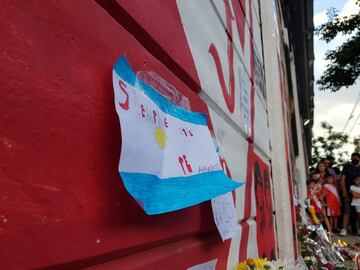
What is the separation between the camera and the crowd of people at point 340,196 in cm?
674

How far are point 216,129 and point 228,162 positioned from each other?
0.49 feet

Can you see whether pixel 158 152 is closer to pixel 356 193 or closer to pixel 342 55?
pixel 356 193

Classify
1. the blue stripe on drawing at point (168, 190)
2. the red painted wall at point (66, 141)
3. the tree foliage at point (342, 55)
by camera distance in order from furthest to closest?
the tree foliage at point (342, 55)
the blue stripe on drawing at point (168, 190)
the red painted wall at point (66, 141)

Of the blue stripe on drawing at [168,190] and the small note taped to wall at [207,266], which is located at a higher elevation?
the blue stripe on drawing at [168,190]

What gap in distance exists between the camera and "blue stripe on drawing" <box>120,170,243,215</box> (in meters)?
0.57

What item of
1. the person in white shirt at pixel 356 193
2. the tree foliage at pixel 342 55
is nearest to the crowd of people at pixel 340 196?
the person in white shirt at pixel 356 193

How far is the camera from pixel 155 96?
0.75 m

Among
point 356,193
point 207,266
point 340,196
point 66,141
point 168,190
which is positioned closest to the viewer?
point 66,141

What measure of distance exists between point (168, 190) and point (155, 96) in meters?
0.18

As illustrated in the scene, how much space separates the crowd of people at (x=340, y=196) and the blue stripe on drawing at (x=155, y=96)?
612 cm

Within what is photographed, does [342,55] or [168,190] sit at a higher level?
[342,55]

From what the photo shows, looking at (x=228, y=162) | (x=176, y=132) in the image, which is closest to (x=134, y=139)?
(x=176, y=132)

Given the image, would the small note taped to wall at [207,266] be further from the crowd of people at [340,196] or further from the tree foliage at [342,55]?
the tree foliage at [342,55]

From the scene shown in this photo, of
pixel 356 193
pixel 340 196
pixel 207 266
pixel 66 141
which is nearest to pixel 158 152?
pixel 66 141
